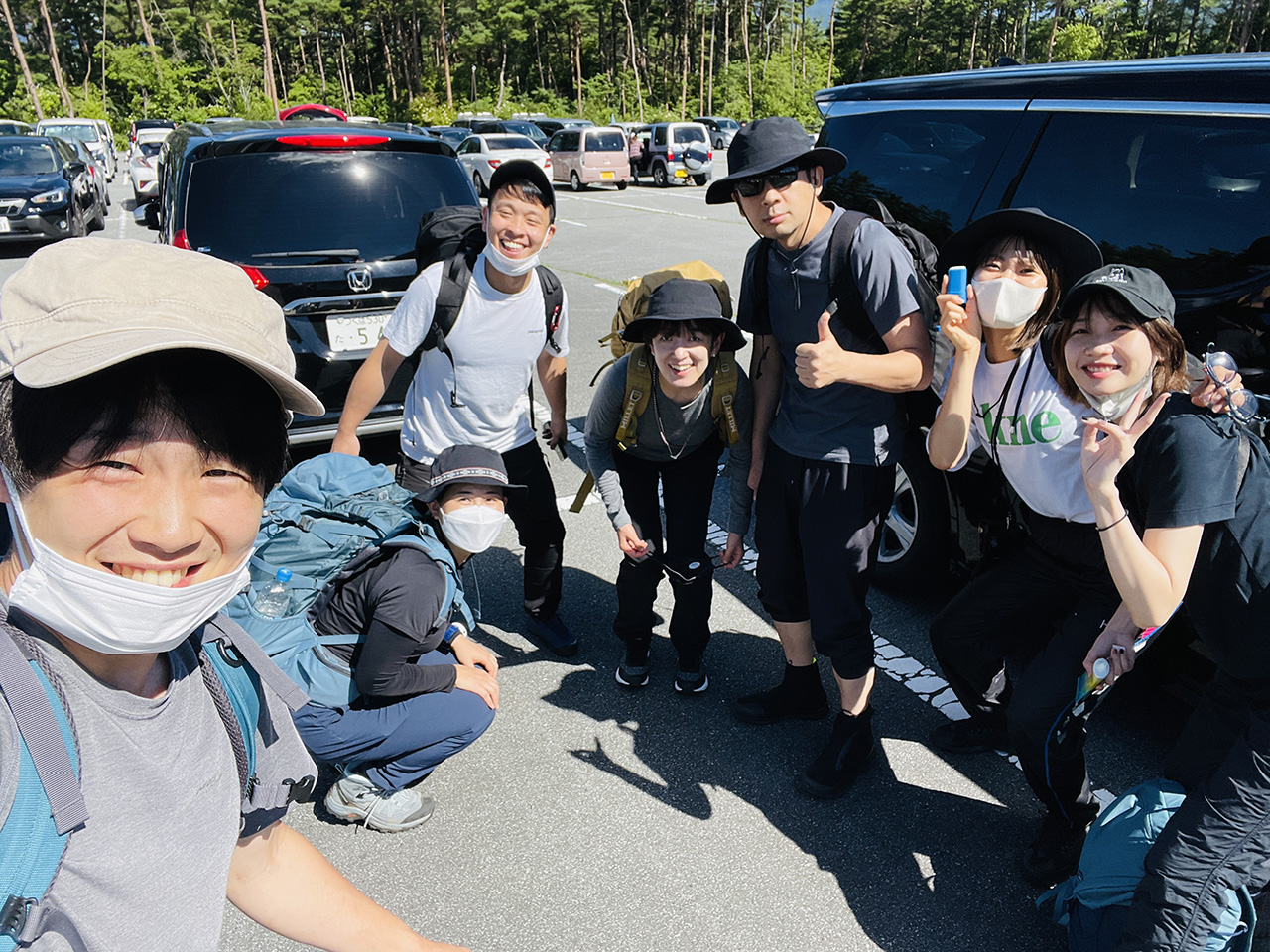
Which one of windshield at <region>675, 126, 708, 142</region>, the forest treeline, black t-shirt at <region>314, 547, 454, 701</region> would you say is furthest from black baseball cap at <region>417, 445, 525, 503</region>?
the forest treeline

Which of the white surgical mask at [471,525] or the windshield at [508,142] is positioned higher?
the windshield at [508,142]

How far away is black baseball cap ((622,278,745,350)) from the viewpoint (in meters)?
2.80

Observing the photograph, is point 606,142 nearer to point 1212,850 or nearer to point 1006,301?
point 1006,301

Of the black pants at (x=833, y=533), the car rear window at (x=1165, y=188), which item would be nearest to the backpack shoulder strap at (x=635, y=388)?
the black pants at (x=833, y=533)

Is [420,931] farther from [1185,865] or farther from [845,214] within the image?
[845,214]

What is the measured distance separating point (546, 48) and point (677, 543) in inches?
2454

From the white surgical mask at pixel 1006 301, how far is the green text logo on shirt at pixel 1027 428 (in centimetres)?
24

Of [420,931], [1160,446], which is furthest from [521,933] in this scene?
[1160,446]

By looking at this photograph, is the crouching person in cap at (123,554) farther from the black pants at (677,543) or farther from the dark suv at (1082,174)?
the dark suv at (1082,174)

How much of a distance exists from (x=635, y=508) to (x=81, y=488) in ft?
8.30

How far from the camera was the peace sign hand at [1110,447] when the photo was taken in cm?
195

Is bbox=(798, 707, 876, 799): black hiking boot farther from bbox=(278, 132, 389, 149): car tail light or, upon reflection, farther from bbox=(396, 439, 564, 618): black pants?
bbox=(278, 132, 389, 149): car tail light

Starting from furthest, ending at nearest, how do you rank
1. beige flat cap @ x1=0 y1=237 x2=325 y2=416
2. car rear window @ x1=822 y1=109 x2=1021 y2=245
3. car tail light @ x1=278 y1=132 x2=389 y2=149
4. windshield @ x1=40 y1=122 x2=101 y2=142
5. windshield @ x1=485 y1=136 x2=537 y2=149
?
windshield @ x1=40 y1=122 x2=101 y2=142, windshield @ x1=485 y1=136 x2=537 y2=149, car tail light @ x1=278 y1=132 x2=389 y2=149, car rear window @ x1=822 y1=109 x2=1021 y2=245, beige flat cap @ x1=0 y1=237 x2=325 y2=416

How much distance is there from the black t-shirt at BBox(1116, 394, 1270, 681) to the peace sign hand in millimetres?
65
